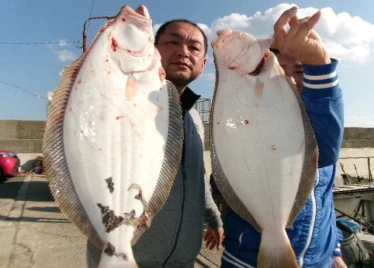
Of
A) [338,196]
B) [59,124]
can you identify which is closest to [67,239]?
[59,124]

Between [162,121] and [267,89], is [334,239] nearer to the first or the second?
[267,89]

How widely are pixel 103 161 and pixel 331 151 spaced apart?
115 cm

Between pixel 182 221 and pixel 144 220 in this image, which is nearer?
pixel 144 220

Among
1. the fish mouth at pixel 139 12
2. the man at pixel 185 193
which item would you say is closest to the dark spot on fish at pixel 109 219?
the man at pixel 185 193

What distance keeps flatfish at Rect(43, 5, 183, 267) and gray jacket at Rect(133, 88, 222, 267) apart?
0.46m

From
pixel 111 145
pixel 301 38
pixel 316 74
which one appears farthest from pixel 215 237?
pixel 301 38

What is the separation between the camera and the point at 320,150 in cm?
187

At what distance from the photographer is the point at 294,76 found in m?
2.18

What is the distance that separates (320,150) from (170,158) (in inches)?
31.1

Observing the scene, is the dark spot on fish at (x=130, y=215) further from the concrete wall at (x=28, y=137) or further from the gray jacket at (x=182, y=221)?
the concrete wall at (x=28, y=137)

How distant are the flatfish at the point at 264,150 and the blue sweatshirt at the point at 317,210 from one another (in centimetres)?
9

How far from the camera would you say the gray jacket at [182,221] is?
2.09 metres

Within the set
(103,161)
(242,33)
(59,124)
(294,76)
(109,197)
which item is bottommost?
(109,197)

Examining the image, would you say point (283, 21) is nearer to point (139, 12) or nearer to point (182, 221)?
point (139, 12)
